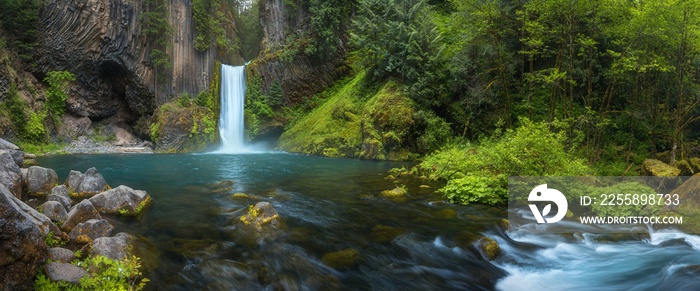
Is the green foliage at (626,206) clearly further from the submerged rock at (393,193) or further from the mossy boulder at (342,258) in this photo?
the mossy boulder at (342,258)

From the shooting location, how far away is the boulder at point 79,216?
618 cm

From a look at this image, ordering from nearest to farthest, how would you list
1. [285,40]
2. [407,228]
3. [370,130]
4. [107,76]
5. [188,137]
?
[407,228], [370,130], [188,137], [107,76], [285,40]

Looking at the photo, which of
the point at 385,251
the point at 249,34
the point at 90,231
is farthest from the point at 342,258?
the point at 249,34

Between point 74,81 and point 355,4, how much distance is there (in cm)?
2236

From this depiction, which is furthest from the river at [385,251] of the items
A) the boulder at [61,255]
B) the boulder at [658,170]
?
the boulder at [658,170]

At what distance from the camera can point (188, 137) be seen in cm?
2652

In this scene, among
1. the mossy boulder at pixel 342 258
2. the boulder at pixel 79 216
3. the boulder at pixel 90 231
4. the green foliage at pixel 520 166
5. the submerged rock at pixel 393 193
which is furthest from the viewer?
the submerged rock at pixel 393 193

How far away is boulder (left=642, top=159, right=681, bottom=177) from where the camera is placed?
1112 centimetres

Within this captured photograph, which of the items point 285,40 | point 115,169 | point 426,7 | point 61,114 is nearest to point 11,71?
point 61,114

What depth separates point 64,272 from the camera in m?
4.30

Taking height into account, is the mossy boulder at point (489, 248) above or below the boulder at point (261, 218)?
below

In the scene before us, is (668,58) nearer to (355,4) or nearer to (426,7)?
(426,7)

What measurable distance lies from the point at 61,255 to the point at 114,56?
2781 cm

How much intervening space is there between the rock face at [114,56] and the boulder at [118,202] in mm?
24028
